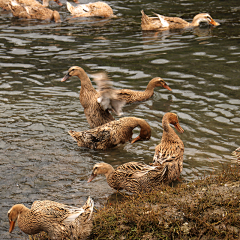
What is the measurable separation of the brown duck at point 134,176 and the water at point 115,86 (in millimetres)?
322

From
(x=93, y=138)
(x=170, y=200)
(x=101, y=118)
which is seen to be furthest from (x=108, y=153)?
(x=170, y=200)

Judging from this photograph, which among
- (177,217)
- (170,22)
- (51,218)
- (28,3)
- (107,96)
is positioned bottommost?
(51,218)

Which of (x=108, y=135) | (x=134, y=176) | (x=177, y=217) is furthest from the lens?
(x=108, y=135)

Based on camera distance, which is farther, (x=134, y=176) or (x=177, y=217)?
(x=134, y=176)

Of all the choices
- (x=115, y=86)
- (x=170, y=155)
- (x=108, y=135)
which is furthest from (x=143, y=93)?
(x=170, y=155)

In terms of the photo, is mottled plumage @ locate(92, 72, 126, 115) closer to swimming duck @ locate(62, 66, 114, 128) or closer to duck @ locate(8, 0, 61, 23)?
swimming duck @ locate(62, 66, 114, 128)

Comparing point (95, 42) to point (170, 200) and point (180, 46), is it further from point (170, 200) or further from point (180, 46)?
point (170, 200)

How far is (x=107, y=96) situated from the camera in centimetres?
852

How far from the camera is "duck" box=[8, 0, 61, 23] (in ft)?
57.9

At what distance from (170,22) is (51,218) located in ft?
39.6

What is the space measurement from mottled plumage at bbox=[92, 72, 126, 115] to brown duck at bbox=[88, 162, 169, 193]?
2396 millimetres

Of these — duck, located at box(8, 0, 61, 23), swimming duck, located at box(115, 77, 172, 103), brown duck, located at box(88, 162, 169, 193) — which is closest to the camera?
brown duck, located at box(88, 162, 169, 193)

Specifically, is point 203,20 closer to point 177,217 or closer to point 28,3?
point 28,3

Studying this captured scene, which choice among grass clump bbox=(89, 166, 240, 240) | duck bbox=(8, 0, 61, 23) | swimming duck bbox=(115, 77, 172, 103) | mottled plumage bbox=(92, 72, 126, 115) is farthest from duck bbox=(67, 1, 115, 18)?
grass clump bbox=(89, 166, 240, 240)
